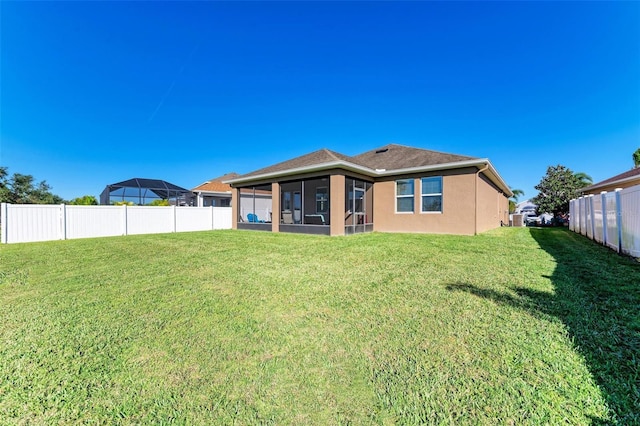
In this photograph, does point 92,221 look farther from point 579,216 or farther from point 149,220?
point 579,216

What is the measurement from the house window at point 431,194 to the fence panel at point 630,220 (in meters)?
5.50

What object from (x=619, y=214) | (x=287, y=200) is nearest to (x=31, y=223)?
(x=287, y=200)

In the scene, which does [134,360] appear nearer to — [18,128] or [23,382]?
[23,382]

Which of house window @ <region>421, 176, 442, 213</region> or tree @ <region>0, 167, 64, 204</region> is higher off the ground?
tree @ <region>0, 167, 64, 204</region>

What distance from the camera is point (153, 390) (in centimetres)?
188

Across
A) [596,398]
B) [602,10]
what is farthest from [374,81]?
[596,398]

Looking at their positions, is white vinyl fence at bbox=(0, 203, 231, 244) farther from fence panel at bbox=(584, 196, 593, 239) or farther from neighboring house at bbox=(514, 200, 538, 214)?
neighboring house at bbox=(514, 200, 538, 214)

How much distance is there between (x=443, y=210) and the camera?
37.0 feet

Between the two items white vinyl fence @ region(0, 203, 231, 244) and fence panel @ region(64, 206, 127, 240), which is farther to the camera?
fence panel @ region(64, 206, 127, 240)

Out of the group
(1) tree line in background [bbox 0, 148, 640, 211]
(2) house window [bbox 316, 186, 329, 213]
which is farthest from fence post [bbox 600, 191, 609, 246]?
(1) tree line in background [bbox 0, 148, 640, 211]

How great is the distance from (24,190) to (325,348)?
39424 millimetres

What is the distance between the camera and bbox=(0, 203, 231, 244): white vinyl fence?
400 inches

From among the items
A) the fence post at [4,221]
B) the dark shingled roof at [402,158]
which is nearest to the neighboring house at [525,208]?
the dark shingled roof at [402,158]

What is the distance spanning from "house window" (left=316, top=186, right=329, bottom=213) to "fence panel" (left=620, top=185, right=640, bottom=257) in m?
11.2
